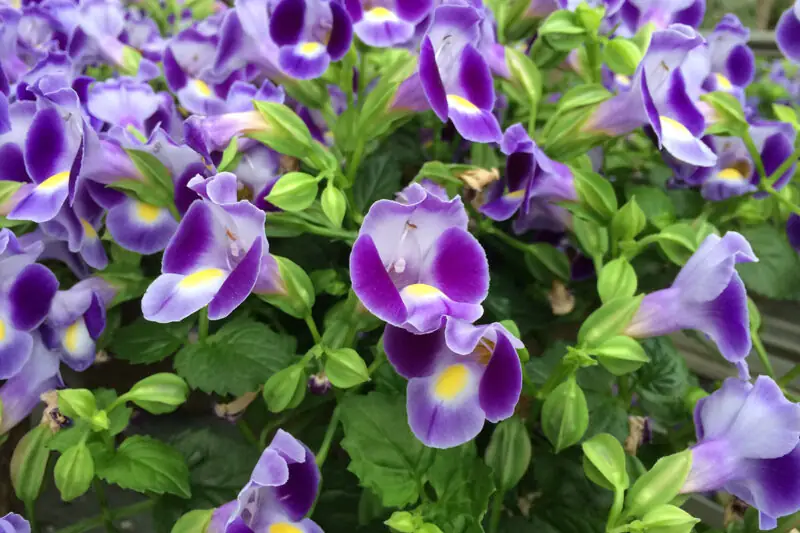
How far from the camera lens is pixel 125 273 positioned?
584 millimetres

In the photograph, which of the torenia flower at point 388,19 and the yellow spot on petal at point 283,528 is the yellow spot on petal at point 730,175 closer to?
the torenia flower at point 388,19

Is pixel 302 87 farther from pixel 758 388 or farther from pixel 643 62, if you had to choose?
pixel 758 388

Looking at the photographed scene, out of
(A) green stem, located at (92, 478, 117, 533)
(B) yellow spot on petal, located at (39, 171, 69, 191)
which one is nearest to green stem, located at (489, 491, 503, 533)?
(A) green stem, located at (92, 478, 117, 533)

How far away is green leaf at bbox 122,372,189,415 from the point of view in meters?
0.51

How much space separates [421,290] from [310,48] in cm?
28

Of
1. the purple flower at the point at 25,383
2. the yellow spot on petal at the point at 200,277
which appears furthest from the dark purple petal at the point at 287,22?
the purple flower at the point at 25,383

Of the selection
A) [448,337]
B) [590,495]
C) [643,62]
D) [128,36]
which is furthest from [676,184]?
[128,36]

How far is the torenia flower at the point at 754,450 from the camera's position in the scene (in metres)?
0.46

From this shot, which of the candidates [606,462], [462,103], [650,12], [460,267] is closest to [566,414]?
[606,462]

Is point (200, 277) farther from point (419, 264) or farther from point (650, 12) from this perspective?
point (650, 12)

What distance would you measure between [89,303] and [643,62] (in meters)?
0.52

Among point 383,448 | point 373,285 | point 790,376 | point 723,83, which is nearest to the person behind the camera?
point 373,285

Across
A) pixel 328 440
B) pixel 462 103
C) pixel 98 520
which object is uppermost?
pixel 462 103

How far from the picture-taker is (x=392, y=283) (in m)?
0.40
